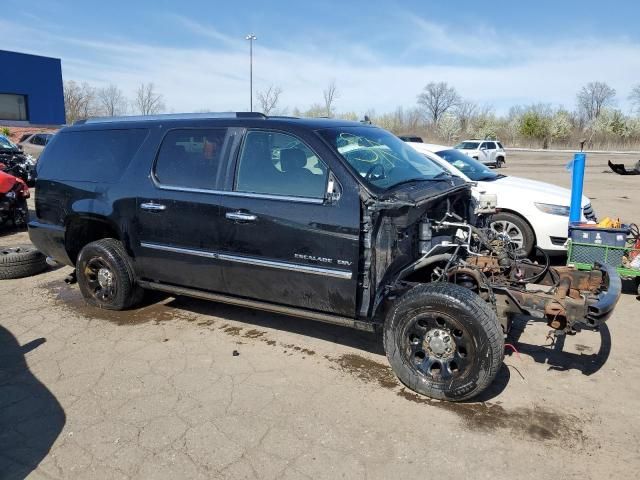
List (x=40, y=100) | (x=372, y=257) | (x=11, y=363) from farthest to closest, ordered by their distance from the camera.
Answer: (x=40, y=100) < (x=11, y=363) < (x=372, y=257)

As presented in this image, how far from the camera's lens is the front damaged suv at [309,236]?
3553 mm

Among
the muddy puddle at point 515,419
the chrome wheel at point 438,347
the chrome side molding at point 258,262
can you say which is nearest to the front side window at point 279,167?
the chrome side molding at point 258,262

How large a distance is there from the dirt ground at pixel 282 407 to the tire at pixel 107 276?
26cm

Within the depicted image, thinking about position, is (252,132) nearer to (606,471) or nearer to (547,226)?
(606,471)

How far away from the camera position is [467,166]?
8.21 metres

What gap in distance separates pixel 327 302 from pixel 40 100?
53.5m

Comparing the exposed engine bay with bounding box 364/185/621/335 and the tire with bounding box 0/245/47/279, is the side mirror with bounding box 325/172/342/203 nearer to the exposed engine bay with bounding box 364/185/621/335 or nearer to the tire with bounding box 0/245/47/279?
the exposed engine bay with bounding box 364/185/621/335

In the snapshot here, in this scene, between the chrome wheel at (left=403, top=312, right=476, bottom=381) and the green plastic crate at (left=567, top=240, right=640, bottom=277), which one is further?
the green plastic crate at (left=567, top=240, right=640, bottom=277)

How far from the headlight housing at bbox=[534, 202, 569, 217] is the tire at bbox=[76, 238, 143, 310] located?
5112 millimetres

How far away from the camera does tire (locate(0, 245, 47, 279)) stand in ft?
20.9

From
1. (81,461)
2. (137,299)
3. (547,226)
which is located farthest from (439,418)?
(547,226)

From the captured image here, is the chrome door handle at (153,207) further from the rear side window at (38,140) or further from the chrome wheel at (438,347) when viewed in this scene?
the rear side window at (38,140)

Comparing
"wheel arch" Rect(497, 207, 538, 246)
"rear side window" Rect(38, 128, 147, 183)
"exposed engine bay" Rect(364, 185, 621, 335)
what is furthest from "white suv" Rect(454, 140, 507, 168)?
"rear side window" Rect(38, 128, 147, 183)

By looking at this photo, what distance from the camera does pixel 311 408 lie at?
11.3ft
